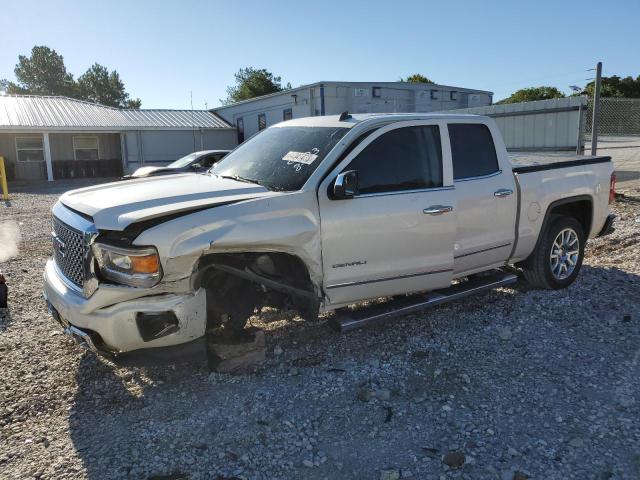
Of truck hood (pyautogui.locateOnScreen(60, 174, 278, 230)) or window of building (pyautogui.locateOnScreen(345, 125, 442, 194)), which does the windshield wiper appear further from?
window of building (pyautogui.locateOnScreen(345, 125, 442, 194))

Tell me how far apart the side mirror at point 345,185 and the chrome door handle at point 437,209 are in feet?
2.55

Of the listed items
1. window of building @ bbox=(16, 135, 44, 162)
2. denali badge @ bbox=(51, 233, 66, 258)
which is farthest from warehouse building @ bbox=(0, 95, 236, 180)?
denali badge @ bbox=(51, 233, 66, 258)

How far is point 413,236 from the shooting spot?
4.35 m

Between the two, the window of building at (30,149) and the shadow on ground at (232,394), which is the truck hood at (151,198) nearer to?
the shadow on ground at (232,394)

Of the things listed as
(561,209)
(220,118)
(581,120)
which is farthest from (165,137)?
(561,209)

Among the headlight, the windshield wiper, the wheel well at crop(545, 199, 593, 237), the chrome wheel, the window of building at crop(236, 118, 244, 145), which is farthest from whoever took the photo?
the window of building at crop(236, 118, 244, 145)

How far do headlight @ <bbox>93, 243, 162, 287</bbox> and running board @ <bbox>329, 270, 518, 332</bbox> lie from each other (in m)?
1.47

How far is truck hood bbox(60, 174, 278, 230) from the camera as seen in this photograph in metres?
3.45

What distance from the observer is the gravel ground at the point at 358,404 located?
3.03 metres

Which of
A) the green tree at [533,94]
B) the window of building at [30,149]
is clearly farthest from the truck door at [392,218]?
the green tree at [533,94]

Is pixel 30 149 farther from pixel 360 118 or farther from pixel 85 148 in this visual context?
pixel 360 118

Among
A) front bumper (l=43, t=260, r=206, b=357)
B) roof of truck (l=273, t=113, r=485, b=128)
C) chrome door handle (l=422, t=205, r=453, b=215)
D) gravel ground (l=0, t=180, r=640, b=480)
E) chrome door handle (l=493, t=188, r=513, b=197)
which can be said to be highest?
roof of truck (l=273, t=113, r=485, b=128)

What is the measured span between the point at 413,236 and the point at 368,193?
0.54 m

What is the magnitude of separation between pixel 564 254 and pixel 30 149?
29.8m
